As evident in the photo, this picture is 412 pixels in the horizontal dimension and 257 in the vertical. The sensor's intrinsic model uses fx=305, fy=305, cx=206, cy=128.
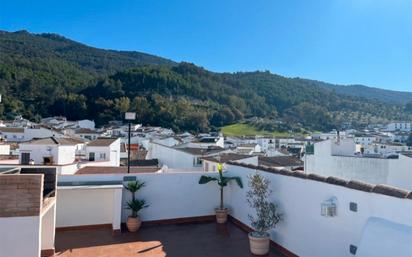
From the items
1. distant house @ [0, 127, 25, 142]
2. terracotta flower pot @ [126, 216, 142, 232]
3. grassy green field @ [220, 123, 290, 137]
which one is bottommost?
terracotta flower pot @ [126, 216, 142, 232]

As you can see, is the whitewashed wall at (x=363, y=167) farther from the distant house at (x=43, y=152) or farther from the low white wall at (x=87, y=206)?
the distant house at (x=43, y=152)

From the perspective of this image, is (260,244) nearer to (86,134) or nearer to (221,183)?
(221,183)

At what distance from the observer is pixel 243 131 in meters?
86.1

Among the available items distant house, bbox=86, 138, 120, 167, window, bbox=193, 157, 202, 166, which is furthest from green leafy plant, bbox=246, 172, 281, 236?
distant house, bbox=86, 138, 120, 167

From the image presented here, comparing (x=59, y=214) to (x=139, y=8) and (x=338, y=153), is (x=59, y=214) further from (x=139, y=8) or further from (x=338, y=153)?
(x=139, y=8)

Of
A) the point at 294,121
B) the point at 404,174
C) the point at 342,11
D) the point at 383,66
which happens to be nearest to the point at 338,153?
the point at 404,174

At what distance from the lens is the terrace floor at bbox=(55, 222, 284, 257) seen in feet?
24.3

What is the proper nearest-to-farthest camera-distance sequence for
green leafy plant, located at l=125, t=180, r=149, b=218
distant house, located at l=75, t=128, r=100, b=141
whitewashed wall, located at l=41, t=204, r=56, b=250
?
1. whitewashed wall, located at l=41, t=204, r=56, b=250
2. green leafy plant, located at l=125, t=180, r=149, b=218
3. distant house, located at l=75, t=128, r=100, b=141

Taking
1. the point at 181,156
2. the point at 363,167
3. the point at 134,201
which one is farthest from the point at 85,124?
the point at 363,167

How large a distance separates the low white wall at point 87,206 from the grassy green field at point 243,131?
72.1 m

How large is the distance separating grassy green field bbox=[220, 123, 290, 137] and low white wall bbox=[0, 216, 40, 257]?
251 ft

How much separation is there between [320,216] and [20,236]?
5.45m

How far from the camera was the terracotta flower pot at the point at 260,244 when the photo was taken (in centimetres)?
721

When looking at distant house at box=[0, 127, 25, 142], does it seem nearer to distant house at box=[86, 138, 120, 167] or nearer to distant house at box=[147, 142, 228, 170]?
distant house at box=[147, 142, 228, 170]
